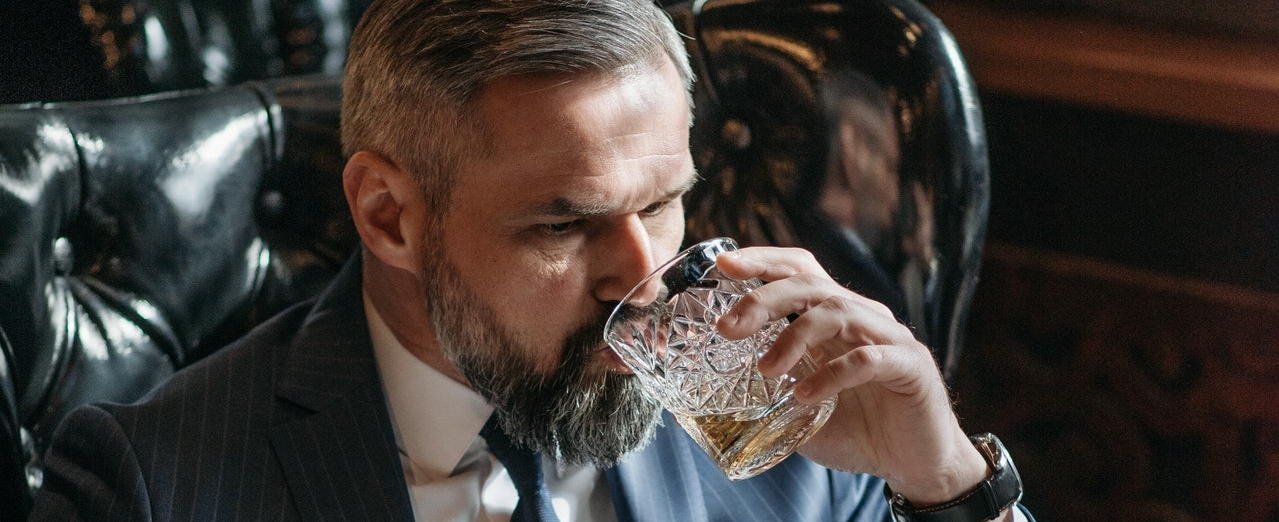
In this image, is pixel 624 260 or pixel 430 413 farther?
pixel 430 413

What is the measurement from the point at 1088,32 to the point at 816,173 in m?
0.73

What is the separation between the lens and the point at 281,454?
118cm

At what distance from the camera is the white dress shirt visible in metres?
1.26

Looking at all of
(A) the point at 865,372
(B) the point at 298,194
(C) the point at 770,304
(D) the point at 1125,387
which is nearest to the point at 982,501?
(A) the point at 865,372

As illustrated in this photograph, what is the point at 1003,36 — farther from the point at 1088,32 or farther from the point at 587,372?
the point at 587,372

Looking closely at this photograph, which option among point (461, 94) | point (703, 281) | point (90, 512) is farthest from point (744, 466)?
point (90, 512)

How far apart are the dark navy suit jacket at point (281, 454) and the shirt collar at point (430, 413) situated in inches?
2.0

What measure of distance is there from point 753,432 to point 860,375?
0.10m

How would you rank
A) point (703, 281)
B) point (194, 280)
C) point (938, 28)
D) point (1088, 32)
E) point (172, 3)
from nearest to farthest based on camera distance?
point (703, 281) → point (194, 280) → point (938, 28) → point (172, 3) → point (1088, 32)

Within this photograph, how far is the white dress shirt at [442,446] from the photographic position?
1262mm

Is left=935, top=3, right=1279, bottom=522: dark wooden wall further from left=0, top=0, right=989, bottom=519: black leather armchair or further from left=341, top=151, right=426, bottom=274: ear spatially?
left=341, top=151, right=426, bottom=274: ear

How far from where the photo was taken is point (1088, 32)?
198 cm

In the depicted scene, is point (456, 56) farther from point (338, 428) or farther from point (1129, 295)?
point (1129, 295)

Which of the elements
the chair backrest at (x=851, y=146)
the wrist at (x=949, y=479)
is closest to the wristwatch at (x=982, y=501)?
the wrist at (x=949, y=479)
